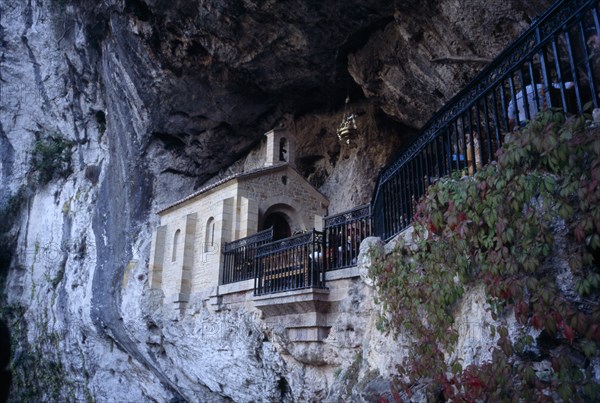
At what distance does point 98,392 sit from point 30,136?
39.4 ft

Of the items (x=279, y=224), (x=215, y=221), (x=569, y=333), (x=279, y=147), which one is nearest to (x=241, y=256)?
(x=215, y=221)

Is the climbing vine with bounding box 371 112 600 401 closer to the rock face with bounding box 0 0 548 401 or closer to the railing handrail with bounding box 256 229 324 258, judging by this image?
the rock face with bounding box 0 0 548 401

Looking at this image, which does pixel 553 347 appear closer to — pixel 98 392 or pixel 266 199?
pixel 266 199

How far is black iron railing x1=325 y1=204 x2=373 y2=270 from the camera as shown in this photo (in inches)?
324

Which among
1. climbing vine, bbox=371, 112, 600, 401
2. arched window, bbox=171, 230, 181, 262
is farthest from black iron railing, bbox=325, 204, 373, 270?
arched window, bbox=171, 230, 181, 262

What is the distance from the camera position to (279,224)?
15039 mm

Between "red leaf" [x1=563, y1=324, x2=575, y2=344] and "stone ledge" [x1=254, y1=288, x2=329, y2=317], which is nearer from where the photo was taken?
"red leaf" [x1=563, y1=324, x2=575, y2=344]

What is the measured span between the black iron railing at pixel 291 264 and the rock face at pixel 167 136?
0.90 metres

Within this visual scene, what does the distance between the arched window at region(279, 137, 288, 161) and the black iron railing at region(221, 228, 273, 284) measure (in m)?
4.58

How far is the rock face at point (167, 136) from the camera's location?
1034 centimetres

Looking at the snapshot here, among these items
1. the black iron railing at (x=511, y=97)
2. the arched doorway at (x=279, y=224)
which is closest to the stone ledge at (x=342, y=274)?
the black iron railing at (x=511, y=97)

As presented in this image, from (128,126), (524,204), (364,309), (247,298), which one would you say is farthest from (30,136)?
(524,204)

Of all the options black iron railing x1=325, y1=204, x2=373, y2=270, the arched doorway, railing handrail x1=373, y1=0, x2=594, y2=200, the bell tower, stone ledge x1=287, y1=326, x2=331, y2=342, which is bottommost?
stone ledge x1=287, y1=326, x2=331, y2=342

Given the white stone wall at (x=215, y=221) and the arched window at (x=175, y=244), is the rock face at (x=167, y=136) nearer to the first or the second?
the white stone wall at (x=215, y=221)
